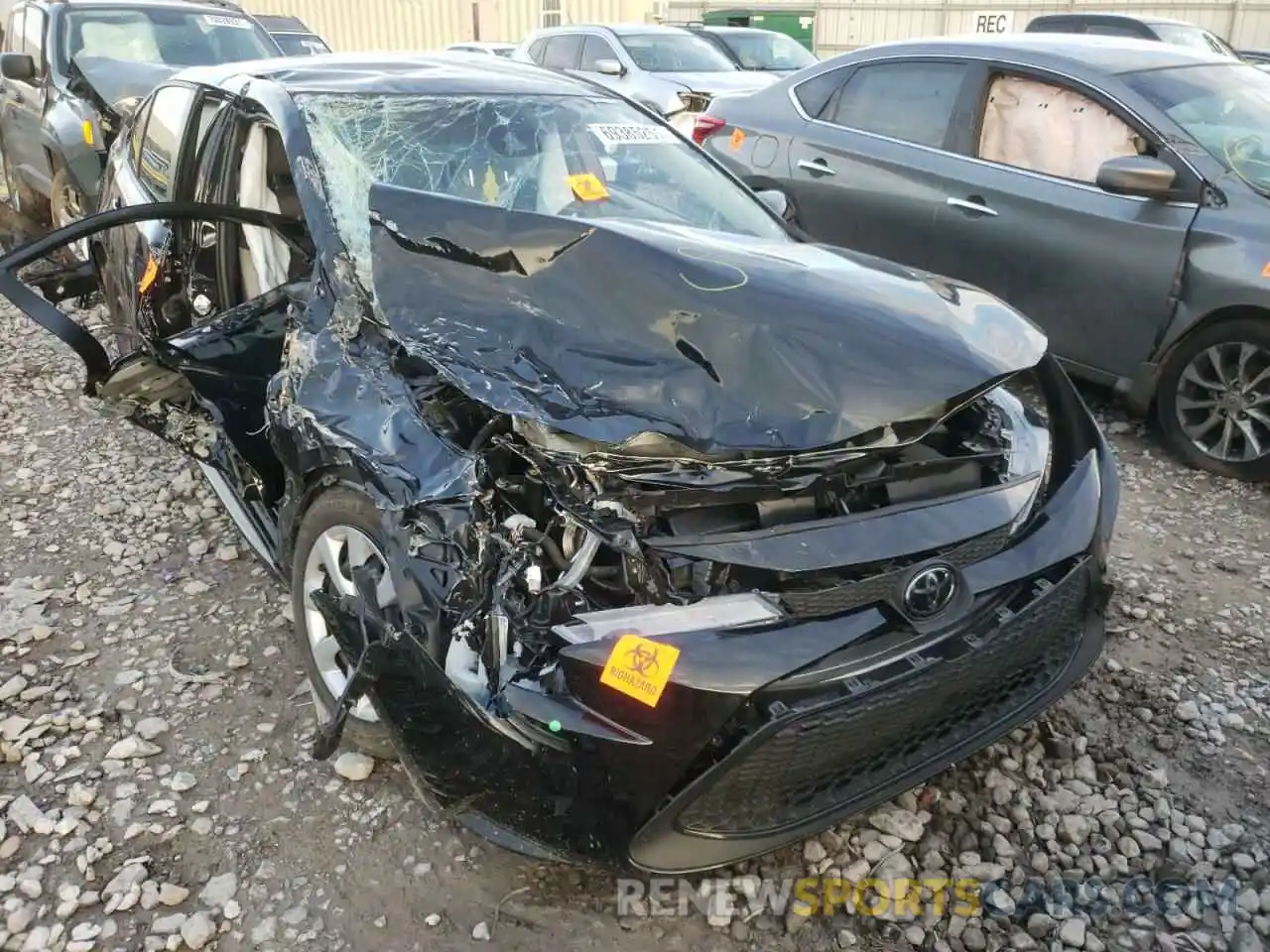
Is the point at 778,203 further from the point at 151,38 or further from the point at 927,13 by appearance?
the point at 927,13

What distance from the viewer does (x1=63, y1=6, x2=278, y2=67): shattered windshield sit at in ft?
23.2

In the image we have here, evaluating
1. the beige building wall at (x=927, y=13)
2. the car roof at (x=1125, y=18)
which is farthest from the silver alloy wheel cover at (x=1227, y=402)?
the beige building wall at (x=927, y=13)

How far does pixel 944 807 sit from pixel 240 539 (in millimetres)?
2597

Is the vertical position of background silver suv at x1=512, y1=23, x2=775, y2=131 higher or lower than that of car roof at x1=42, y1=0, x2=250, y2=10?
lower

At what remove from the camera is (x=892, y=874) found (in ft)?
7.48

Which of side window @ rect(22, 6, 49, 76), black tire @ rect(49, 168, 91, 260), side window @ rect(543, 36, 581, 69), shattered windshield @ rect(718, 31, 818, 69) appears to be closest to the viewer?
black tire @ rect(49, 168, 91, 260)

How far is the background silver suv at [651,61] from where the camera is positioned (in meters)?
9.92

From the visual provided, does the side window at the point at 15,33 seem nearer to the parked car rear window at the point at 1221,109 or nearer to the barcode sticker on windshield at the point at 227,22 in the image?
the barcode sticker on windshield at the point at 227,22

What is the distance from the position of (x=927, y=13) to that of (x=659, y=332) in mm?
20586

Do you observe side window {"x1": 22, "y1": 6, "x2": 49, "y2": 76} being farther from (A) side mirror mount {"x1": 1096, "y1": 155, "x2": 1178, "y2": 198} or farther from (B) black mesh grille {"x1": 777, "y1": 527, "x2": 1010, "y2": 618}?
(B) black mesh grille {"x1": 777, "y1": 527, "x2": 1010, "y2": 618}

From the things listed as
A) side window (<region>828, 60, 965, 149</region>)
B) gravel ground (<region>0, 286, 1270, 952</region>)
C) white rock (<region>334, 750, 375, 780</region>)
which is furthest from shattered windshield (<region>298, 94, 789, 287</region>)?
side window (<region>828, 60, 965, 149</region>)

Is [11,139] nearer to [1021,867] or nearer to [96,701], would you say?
[96,701]

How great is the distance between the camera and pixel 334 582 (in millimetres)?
2506

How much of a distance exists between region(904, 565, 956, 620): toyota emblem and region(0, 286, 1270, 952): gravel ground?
69 cm
